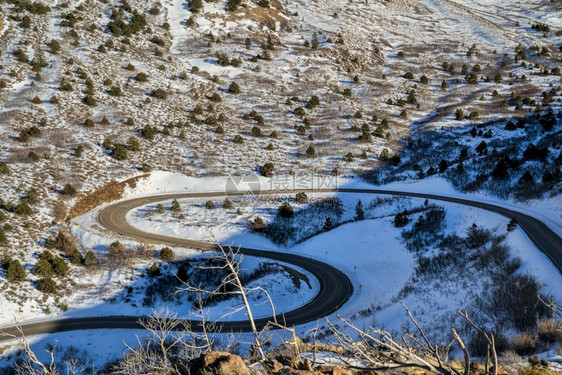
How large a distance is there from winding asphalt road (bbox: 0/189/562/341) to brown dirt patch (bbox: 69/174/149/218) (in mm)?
1389

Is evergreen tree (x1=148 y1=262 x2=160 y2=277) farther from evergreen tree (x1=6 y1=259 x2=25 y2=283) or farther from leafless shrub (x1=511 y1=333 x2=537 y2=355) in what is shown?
leafless shrub (x1=511 y1=333 x2=537 y2=355)

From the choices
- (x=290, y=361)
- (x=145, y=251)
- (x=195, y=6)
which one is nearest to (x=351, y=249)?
(x=145, y=251)

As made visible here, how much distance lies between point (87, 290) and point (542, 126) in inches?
2160

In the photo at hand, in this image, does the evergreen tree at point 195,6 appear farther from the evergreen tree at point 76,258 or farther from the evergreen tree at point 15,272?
the evergreen tree at point 15,272

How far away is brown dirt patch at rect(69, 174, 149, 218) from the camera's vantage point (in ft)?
120

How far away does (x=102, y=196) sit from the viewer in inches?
1531

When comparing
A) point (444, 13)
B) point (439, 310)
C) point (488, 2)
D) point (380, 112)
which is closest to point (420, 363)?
point (439, 310)

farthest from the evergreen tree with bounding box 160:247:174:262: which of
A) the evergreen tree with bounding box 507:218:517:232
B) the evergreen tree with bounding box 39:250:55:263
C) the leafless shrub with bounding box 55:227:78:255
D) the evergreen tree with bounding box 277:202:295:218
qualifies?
the evergreen tree with bounding box 507:218:517:232

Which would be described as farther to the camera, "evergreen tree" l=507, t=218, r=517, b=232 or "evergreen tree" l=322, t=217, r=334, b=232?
"evergreen tree" l=322, t=217, r=334, b=232

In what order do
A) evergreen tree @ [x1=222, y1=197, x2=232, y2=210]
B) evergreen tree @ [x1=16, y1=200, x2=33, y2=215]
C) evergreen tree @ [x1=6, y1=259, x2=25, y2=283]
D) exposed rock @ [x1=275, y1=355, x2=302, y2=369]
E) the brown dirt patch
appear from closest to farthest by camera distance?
exposed rock @ [x1=275, y1=355, x2=302, y2=369] → evergreen tree @ [x1=6, y1=259, x2=25, y2=283] → evergreen tree @ [x1=16, y1=200, x2=33, y2=215] → the brown dirt patch → evergreen tree @ [x1=222, y1=197, x2=232, y2=210]

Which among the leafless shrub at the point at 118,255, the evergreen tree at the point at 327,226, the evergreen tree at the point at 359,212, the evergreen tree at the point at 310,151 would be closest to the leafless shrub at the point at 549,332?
the evergreen tree at the point at 327,226

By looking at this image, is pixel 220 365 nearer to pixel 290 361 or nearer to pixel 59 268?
pixel 290 361

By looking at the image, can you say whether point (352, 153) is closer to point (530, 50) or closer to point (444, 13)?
point (530, 50)

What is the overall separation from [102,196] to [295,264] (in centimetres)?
2348
